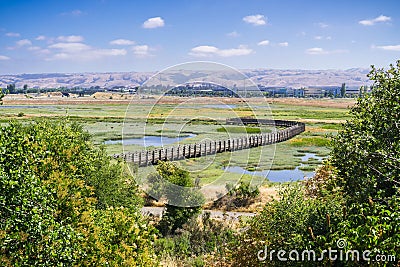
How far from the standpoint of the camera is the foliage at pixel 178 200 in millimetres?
18797

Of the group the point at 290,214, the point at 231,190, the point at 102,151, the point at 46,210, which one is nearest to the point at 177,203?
the point at 102,151

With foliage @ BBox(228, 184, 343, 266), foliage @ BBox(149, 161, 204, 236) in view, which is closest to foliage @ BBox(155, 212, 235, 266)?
foliage @ BBox(149, 161, 204, 236)

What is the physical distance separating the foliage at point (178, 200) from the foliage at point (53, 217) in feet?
28.5

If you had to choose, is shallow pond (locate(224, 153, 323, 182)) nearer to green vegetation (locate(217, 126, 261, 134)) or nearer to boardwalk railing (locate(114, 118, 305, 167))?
boardwalk railing (locate(114, 118, 305, 167))

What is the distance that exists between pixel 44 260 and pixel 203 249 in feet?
29.0

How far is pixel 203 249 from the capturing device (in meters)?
14.7

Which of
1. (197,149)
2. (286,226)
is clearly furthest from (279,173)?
(286,226)

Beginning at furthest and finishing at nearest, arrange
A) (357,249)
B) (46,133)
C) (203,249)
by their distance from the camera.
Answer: (203,249) < (46,133) < (357,249)

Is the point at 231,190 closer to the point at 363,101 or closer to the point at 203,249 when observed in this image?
the point at 203,249

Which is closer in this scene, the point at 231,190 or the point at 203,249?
the point at 203,249

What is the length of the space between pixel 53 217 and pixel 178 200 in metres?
12.5

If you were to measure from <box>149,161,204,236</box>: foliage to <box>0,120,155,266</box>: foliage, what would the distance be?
342 inches

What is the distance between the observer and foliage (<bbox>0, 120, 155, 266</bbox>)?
6309mm

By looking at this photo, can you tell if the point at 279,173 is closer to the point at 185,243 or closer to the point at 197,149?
the point at 197,149
